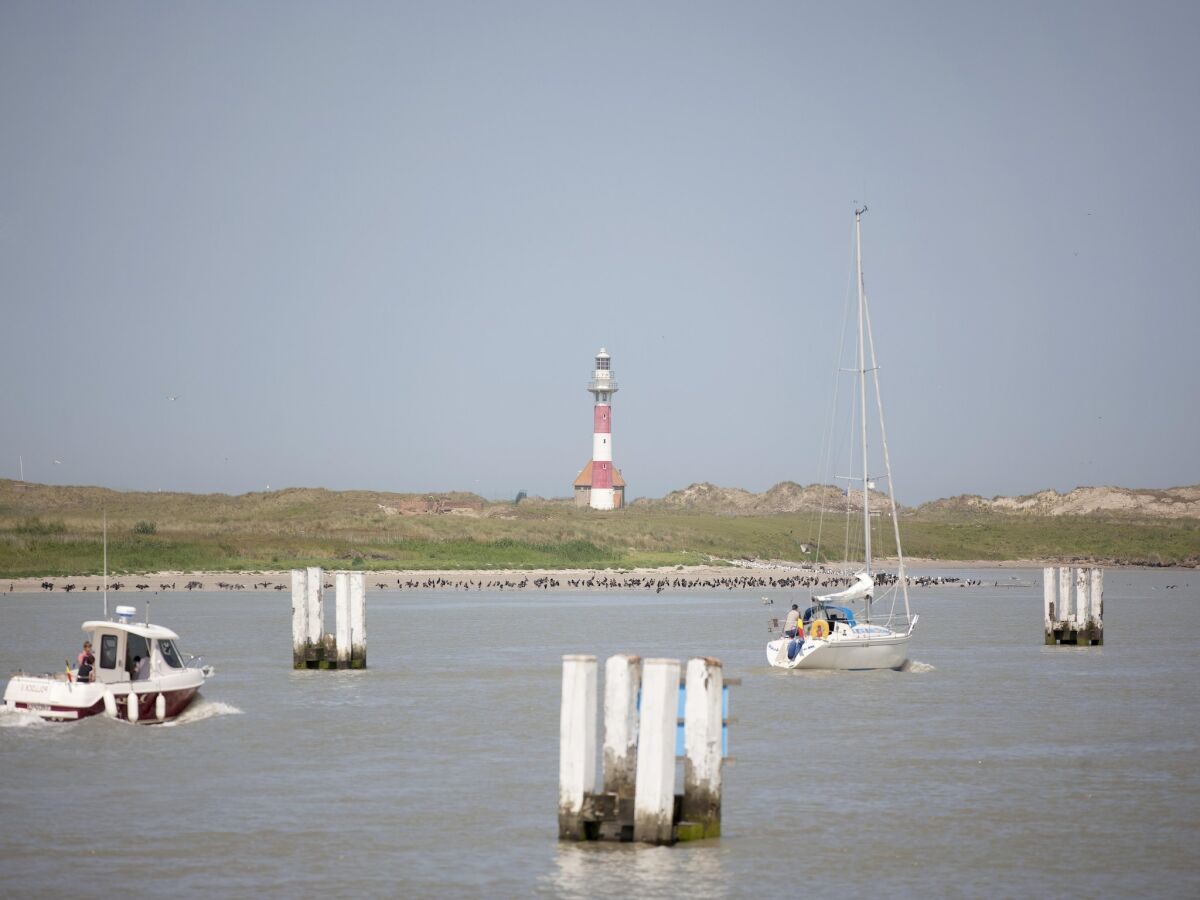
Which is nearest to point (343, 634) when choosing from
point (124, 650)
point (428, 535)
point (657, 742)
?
point (124, 650)

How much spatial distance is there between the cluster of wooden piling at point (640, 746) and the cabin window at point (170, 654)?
1429 cm

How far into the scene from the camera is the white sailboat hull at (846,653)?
39.2 meters

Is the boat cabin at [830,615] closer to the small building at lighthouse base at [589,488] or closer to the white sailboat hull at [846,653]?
the white sailboat hull at [846,653]

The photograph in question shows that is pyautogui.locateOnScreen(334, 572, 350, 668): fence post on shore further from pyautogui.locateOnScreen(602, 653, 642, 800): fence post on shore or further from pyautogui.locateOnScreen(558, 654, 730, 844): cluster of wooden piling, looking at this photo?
pyautogui.locateOnScreen(602, 653, 642, 800): fence post on shore

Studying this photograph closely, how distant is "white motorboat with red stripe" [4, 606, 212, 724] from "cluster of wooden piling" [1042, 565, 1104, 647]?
3059cm

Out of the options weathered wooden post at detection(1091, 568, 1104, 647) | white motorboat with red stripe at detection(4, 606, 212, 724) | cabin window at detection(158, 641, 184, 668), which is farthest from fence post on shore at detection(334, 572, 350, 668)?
weathered wooden post at detection(1091, 568, 1104, 647)

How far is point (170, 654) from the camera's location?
29.5 m

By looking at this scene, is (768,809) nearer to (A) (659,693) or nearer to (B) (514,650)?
(A) (659,693)

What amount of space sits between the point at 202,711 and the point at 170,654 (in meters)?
1.77

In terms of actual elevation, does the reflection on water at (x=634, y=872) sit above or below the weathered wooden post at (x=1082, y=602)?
below

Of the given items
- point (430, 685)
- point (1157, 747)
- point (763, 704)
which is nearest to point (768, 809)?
point (1157, 747)

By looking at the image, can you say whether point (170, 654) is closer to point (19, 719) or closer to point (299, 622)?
point (19, 719)

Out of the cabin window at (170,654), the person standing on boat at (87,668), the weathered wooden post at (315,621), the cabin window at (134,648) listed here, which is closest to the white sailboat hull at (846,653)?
the weathered wooden post at (315,621)

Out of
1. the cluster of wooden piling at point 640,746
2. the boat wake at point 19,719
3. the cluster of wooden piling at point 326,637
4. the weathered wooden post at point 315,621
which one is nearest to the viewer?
the cluster of wooden piling at point 640,746
